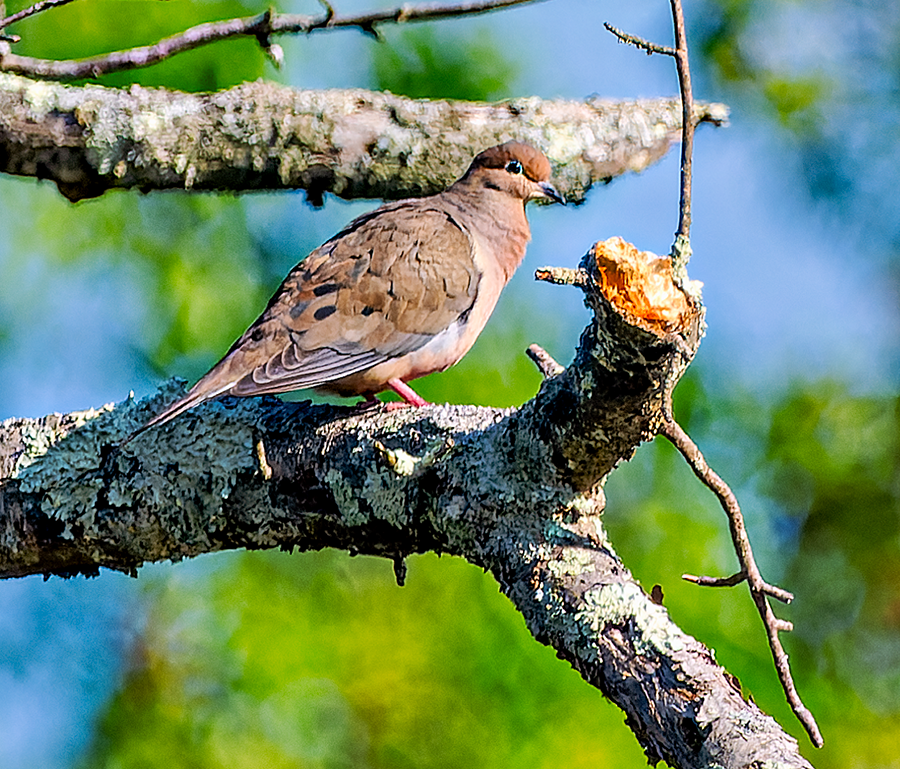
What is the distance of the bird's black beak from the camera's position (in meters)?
3.80

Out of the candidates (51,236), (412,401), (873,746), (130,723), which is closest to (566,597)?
(412,401)

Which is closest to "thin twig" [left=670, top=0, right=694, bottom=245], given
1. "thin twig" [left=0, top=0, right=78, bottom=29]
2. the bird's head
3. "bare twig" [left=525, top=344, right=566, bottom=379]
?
"bare twig" [left=525, top=344, right=566, bottom=379]

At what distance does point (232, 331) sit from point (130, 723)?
4.55 ft

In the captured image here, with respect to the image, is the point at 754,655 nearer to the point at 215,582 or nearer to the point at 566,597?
the point at 566,597

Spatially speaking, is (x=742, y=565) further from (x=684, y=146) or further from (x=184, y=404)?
A: (x=184, y=404)

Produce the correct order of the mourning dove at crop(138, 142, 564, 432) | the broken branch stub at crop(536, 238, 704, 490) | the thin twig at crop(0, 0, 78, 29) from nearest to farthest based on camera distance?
1. the broken branch stub at crop(536, 238, 704, 490)
2. the thin twig at crop(0, 0, 78, 29)
3. the mourning dove at crop(138, 142, 564, 432)

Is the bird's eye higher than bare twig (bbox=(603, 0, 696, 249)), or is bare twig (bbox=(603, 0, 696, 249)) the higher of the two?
bare twig (bbox=(603, 0, 696, 249))

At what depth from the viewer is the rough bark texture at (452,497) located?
6.19ft

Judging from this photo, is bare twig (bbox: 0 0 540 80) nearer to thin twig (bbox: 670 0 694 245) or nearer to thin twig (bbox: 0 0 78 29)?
thin twig (bbox: 0 0 78 29)

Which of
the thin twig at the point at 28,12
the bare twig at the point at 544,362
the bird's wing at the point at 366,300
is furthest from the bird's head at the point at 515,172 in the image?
the thin twig at the point at 28,12

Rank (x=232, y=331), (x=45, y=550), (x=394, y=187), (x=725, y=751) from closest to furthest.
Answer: (x=725, y=751)
(x=45, y=550)
(x=394, y=187)
(x=232, y=331)

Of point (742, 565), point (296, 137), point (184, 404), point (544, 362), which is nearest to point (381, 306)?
point (296, 137)

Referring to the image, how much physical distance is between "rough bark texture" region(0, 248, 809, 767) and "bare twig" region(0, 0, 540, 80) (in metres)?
0.89

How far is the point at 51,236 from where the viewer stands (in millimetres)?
4391
